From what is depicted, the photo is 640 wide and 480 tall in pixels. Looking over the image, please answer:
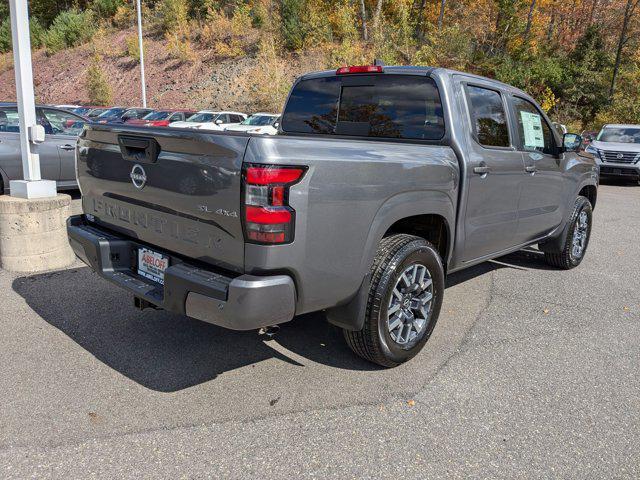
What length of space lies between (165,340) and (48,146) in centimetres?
602

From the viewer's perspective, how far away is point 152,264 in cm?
321

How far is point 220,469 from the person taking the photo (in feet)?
8.19

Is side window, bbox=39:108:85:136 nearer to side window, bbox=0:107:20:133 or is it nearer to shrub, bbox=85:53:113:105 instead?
side window, bbox=0:107:20:133

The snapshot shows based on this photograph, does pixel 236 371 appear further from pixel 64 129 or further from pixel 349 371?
pixel 64 129

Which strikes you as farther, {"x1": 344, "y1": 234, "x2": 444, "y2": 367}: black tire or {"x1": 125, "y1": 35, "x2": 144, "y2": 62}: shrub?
{"x1": 125, "y1": 35, "x2": 144, "y2": 62}: shrub

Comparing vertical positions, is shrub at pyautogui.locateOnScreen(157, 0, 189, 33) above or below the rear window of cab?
above

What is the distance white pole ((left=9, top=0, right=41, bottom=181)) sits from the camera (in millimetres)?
5297

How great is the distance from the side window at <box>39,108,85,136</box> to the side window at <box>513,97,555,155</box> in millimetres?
7304

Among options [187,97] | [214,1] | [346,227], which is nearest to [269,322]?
[346,227]

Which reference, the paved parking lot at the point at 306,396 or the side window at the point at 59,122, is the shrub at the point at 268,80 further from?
the paved parking lot at the point at 306,396

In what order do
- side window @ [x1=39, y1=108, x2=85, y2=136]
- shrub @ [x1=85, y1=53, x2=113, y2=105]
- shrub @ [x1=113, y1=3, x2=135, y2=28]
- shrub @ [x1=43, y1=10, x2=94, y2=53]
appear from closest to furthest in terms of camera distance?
side window @ [x1=39, y1=108, x2=85, y2=136], shrub @ [x1=85, y1=53, x2=113, y2=105], shrub @ [x1=43, y1=10, x2=94, y2=53], shrub @ [x1=113, y1=3, x2=135, y2=28]

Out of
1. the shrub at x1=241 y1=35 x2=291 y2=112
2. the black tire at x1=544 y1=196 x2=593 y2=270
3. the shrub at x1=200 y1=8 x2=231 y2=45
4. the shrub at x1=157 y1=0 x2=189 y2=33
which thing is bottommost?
the black tire at x1=544 y1=196 x2=593 y2=270

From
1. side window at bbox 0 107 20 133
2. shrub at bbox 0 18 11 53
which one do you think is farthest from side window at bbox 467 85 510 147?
shrub at bbox 0 18 11 53

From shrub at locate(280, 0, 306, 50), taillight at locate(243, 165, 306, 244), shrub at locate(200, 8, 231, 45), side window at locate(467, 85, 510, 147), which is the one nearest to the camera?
taillight at locate(243, 165, 306, 244)
